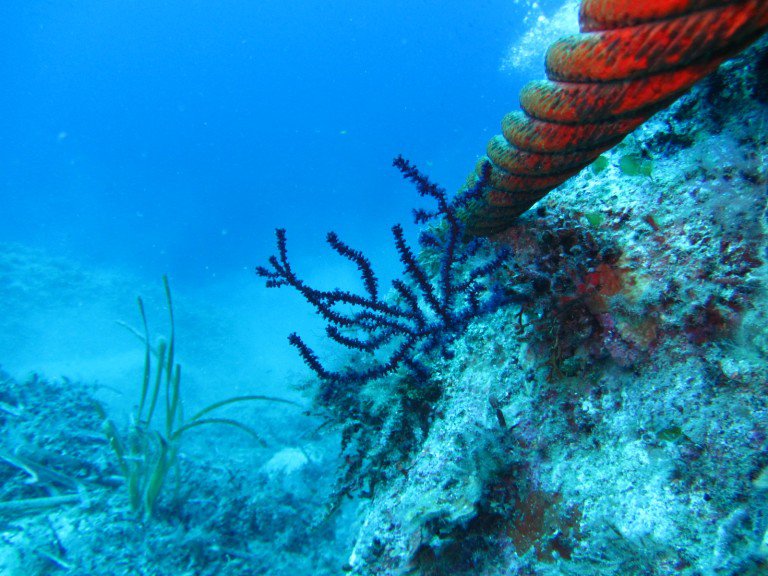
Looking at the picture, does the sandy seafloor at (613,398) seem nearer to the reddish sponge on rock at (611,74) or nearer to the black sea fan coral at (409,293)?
the black sea fan coral at (409,293)

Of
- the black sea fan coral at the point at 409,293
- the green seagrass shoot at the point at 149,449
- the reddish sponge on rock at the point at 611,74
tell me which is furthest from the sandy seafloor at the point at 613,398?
the green seagrass shoot at the point at 149,449

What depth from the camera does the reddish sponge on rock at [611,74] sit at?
109cm

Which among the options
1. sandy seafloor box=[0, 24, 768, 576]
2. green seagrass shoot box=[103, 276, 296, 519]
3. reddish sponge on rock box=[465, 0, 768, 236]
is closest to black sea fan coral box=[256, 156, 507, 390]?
sandy seafloor box=[0, 24, 768, 576]

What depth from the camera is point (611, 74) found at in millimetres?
1271

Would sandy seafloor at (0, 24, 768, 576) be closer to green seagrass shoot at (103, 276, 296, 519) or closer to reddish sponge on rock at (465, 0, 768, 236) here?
reddish sponge on rock at (465, 0, 768, 236)

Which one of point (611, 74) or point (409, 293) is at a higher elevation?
point (409, 293)

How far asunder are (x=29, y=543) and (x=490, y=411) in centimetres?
452

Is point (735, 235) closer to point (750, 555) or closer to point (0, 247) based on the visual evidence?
point (750, 555)

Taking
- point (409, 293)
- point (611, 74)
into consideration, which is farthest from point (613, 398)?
point (611, 74)

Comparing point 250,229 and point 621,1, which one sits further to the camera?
point 250,229

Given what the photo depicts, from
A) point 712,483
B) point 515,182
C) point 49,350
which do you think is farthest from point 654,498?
point 49,350

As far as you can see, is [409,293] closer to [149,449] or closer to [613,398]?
[613,398]

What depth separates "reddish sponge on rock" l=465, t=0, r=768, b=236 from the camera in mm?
1090

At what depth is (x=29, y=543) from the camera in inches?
138
